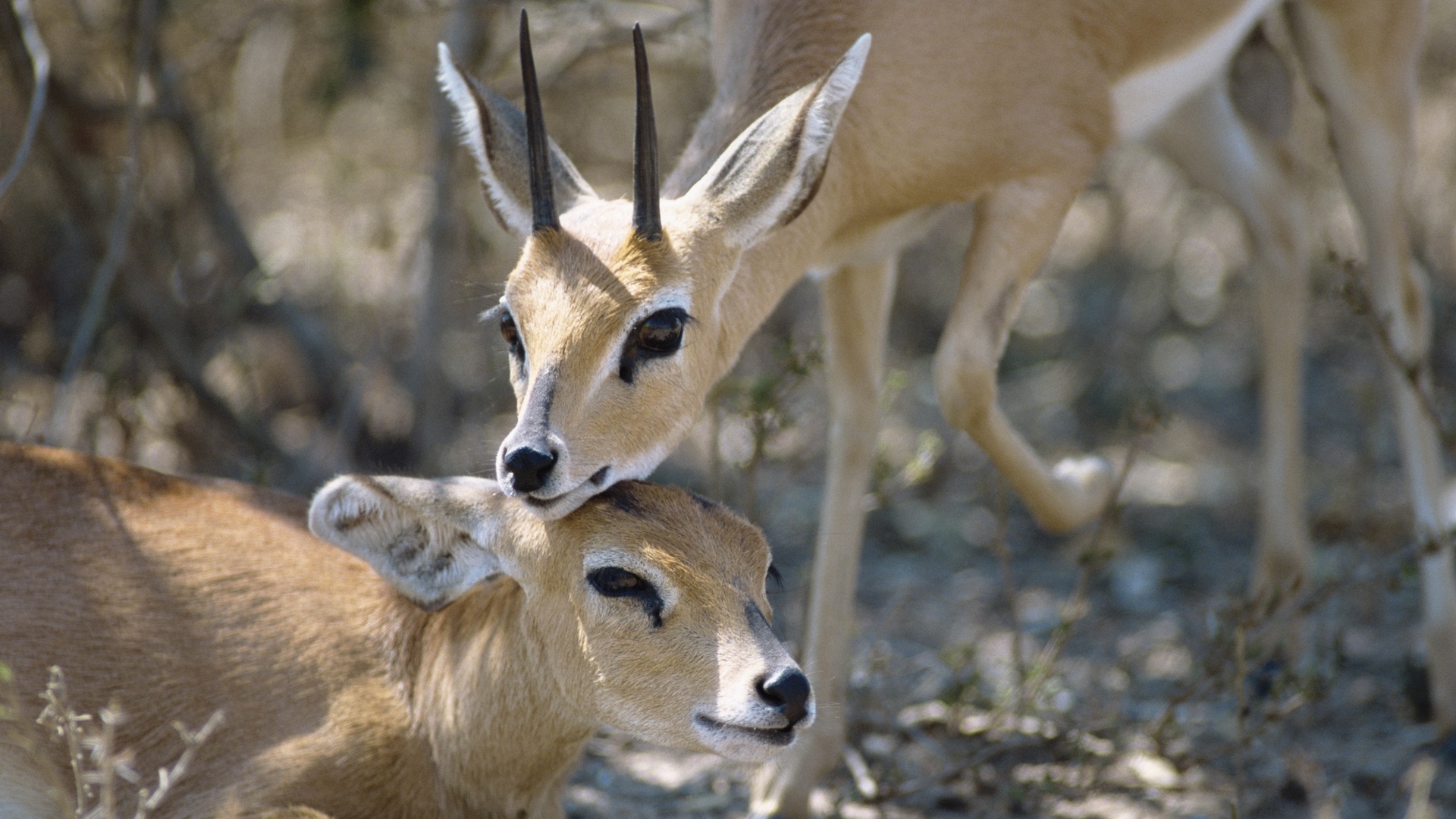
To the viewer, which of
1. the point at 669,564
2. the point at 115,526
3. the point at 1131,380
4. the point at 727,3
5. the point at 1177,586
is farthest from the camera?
the point at 1131,380

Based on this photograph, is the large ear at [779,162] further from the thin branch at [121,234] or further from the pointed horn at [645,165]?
the thin branch at [121,234]

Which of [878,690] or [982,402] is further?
[878,690]

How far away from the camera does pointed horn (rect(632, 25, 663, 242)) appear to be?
13.5ft

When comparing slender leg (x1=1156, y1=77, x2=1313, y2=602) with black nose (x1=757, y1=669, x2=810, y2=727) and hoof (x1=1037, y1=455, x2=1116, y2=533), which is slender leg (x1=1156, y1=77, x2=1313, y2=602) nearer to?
hoof (x1=1037, y1=455, x2=1116, y2=533)

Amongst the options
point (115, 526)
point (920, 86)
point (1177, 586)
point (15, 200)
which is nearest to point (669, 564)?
point (115, 526)

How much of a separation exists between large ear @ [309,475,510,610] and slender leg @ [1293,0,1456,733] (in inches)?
161

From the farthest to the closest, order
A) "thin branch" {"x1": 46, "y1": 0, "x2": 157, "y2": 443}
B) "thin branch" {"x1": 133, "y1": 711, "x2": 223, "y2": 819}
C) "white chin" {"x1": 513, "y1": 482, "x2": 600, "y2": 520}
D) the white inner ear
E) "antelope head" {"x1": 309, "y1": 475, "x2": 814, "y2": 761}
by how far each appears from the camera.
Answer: "thin branch" {"x1": 46, "y1": 0, "x2": 157, "y2": 443} < the white inner ear < "white chin" {"x1": 513, "y1": 482, "x2": 600, "y2": 520} < "antelope head" {"x1": 309, "y1": 475, "x2": 814, "y2": 761} < "thin branch" {"x1": 133, "y1": 711, "x2": 223, "y2": 819}

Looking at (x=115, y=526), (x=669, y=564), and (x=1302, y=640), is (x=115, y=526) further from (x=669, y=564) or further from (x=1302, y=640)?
(x=1302, y=640)

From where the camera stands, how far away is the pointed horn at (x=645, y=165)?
13.5 feet

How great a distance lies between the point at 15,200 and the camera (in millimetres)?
8508

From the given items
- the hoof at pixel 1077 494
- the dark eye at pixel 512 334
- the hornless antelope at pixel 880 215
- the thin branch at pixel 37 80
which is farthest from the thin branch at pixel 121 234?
the hoof at pixel 1077 494

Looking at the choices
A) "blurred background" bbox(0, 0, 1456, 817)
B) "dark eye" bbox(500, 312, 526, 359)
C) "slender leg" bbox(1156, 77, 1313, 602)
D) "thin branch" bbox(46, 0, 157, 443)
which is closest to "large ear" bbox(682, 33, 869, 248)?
"dark eye" bbox(500, 312, 526, 359)

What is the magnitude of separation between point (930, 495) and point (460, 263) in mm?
3125

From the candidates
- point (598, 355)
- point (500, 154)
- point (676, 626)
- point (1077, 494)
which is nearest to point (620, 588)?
point (676, 626)
